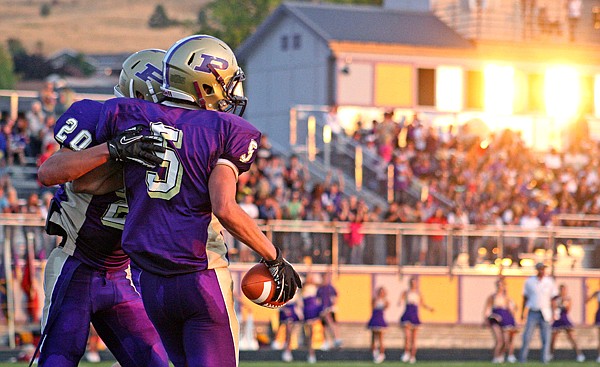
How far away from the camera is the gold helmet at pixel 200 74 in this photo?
575 cm

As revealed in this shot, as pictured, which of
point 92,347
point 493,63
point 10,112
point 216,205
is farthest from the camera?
point 493,63

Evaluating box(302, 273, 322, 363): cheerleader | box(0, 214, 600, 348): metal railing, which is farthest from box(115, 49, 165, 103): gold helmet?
box(302, 273, 322, 363): cheerleader

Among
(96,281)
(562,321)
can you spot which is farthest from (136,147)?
(562,321)

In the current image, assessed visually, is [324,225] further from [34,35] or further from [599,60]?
[34,35]

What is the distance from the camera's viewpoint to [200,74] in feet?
18.8

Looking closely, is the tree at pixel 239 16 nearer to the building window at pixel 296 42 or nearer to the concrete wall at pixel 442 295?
the building window at pixel 296 42

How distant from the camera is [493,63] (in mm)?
32938

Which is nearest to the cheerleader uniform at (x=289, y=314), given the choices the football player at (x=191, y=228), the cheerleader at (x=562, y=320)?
the cheerleader at (x=562, y=320)

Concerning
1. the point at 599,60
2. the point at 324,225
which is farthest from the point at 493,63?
the point at 324,225

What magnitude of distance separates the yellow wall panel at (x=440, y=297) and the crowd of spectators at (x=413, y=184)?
0.41m

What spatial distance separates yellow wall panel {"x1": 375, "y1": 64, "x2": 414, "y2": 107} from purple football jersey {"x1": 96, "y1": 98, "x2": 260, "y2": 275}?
26.3 meters

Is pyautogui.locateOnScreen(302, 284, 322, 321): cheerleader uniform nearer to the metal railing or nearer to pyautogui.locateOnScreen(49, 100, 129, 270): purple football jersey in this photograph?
the metal railing

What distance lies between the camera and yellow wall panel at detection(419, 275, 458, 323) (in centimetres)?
2258

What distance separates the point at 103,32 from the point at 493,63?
197 ft
